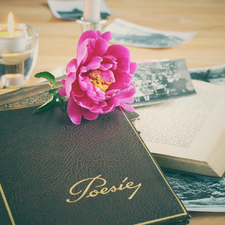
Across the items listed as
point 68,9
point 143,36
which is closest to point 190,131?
point 143,36

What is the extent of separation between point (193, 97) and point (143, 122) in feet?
0.52

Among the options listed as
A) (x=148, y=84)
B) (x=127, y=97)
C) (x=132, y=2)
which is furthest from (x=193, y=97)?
(x=132, y=2)

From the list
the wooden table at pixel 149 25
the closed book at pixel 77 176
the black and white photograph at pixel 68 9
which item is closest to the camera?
the closed book at pixel 77 176

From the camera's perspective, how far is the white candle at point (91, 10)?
0.67 metres

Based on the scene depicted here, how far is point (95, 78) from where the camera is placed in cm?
41

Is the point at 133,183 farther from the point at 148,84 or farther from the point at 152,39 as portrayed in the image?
the point at 152,39

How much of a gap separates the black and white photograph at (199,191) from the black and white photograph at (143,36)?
0.53 metres

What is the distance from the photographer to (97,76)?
16.1 inches

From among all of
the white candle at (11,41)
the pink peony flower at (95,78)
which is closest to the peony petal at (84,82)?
the pink peony flower at (95,78)

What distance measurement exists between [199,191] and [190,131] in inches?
5.2

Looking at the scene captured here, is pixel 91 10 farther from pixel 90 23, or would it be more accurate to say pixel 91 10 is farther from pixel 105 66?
pixel 105 66

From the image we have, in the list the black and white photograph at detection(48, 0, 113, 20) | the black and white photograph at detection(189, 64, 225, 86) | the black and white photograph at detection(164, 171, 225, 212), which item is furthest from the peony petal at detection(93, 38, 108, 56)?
the black and white photograph at detection(48, 0, 113, 20)

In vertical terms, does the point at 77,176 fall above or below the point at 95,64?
below

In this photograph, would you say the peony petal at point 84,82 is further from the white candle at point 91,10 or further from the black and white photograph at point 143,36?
the black and white photograph at point 143,36
